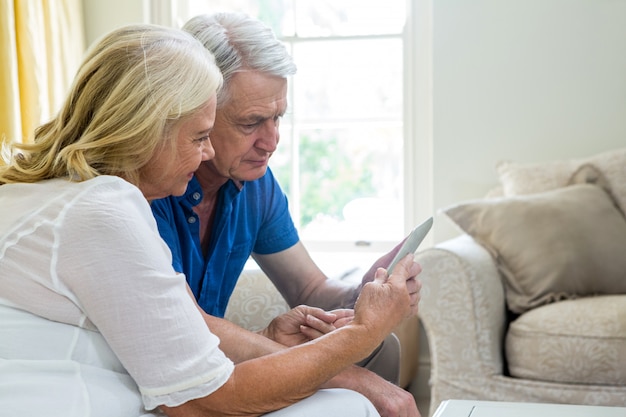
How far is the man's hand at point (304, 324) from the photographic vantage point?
1658 mm

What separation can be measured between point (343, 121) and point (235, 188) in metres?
2.07

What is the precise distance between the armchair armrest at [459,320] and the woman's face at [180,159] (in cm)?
137

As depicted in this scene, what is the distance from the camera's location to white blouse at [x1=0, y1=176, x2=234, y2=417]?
1115 mm

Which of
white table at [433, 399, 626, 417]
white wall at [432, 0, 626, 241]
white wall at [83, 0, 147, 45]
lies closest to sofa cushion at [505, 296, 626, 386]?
white table at [433, 399, 626, 417]

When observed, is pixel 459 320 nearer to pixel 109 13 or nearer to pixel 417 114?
pixel 417 114

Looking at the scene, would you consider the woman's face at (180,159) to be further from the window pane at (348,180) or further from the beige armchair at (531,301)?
the window pane at (348,180)

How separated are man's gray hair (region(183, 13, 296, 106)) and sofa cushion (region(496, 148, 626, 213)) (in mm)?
1570

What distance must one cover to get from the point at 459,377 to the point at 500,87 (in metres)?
1.36

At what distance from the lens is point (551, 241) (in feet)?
8.93

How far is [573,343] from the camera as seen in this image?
97.2 inches

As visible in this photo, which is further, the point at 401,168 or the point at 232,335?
the point at 401,168

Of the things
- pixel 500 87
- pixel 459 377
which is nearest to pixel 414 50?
pixel 500 87

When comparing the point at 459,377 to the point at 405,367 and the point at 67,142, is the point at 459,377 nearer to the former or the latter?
the point at 405,367

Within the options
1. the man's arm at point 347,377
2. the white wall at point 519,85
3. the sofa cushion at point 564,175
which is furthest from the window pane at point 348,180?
the man's arm at point 347,377
